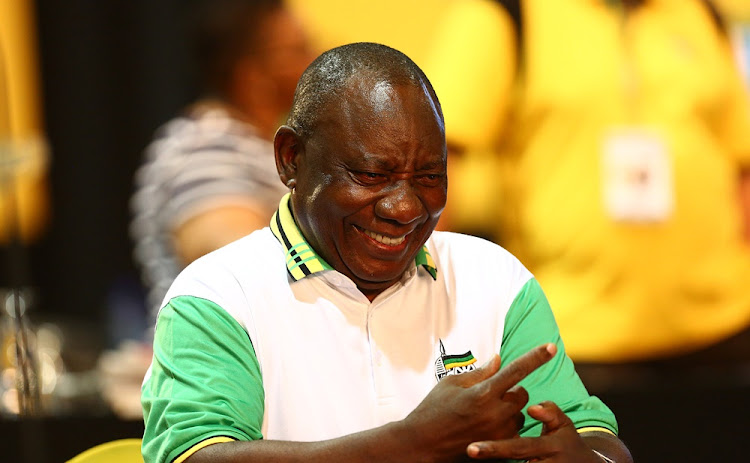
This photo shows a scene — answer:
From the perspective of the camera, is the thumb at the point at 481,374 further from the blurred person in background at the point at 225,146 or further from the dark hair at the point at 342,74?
the blurred person in background at the point at 225,146

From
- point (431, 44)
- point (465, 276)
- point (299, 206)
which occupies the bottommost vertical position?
point (465, 276)

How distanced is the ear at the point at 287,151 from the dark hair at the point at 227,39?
1990mm

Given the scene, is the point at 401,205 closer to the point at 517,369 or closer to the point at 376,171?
the point at 376,171

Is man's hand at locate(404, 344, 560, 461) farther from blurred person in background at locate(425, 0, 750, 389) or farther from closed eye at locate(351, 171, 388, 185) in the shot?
blurred person in background at locate(425, 0, 750, 389)

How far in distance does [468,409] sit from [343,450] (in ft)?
0.56

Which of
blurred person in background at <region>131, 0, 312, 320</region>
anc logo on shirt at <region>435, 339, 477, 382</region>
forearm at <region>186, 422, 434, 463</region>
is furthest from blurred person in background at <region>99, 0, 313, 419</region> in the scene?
forearm at <region>186, 422, 434, 463</region>

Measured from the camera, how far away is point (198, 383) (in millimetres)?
1459

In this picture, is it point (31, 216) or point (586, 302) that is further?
point (31, 216)

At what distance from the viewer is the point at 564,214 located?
347 cm

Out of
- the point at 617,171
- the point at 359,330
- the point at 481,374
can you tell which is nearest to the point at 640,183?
the point at 617,171

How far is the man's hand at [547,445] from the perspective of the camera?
1.43 m

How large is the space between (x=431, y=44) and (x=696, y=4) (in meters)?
0.92

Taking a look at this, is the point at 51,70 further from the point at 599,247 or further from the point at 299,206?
the point at 299,206

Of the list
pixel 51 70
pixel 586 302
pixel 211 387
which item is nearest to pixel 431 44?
pixel 586 302
